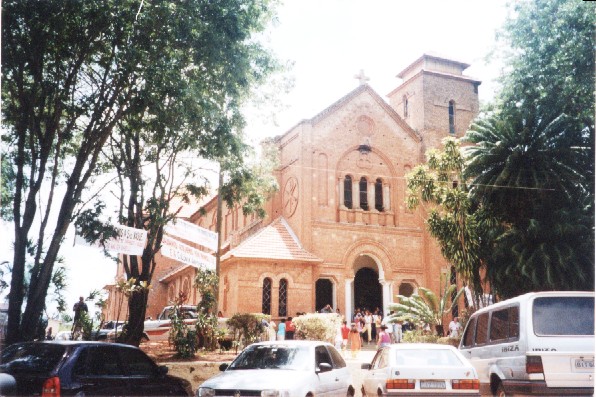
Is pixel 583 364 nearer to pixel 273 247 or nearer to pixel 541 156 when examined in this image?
pixel 541 156

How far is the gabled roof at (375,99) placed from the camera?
29.5 metres

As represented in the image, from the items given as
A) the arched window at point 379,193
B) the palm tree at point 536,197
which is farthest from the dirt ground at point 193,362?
the arched window at point 379,193

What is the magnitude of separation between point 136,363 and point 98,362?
946 millimetres

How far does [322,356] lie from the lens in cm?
977

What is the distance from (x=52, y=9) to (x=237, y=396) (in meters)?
8.73

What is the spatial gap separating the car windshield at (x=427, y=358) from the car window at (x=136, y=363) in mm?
4078

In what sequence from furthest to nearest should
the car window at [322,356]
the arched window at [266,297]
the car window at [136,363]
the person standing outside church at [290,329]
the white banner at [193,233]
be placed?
the arched window at [266,297] → the person standing outside church at [290,329] → the white banner at [193,233] → the car window at [322,356] → the car window at [136,363]

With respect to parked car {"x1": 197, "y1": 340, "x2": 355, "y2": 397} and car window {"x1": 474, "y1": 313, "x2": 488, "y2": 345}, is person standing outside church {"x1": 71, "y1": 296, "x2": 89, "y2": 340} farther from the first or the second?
car window {"x1": 474, "y1": 313, "x2": 488, "y2": 345}

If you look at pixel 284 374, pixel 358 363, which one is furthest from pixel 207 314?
pixel 284 374

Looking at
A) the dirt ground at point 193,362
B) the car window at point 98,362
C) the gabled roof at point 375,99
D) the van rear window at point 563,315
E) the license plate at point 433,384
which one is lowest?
the dirt ground at point 193,362

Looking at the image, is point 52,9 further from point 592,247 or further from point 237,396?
point 592,247

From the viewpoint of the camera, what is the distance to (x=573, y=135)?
19.4 metres

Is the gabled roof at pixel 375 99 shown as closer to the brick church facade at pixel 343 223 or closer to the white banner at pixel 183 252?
the brick church facade at pixel 343 223

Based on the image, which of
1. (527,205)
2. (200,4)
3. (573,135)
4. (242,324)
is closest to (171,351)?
(242,324)
